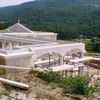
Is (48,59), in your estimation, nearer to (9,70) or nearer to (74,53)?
(74,53)

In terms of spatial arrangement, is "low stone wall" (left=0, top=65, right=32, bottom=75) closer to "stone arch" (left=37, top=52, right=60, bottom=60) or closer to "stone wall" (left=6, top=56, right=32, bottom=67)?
"stone wall" (left=6, top=56, right=32, bottom=67)

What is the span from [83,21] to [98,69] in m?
61.6

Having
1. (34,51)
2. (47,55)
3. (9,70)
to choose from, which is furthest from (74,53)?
(9,70)

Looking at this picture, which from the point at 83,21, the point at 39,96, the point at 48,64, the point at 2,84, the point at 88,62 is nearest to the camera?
the point at 39,96

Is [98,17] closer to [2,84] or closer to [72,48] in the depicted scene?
[72,48]

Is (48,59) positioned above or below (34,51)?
below

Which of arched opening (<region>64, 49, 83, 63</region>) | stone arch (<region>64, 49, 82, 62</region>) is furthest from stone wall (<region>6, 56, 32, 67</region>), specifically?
stone arch (<region>64, 49, 82, 62</region>)

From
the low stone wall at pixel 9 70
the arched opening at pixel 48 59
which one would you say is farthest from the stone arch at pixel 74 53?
the low stone wall at pixel 9 70

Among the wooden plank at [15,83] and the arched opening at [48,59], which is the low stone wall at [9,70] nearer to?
the wooden plank at [15,83]

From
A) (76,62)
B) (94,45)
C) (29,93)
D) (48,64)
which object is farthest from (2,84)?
(94,45)

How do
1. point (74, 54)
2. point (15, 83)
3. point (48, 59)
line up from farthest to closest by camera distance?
point (74, 54) < point (48, 59) < point (15, 83)

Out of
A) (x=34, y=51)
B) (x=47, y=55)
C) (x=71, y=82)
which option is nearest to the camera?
(x=71, y=82)

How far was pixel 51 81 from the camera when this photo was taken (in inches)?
308

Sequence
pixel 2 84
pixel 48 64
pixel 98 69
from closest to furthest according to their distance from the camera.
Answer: pixel 2 84 < pixel 48 64 < pixel 98 69
